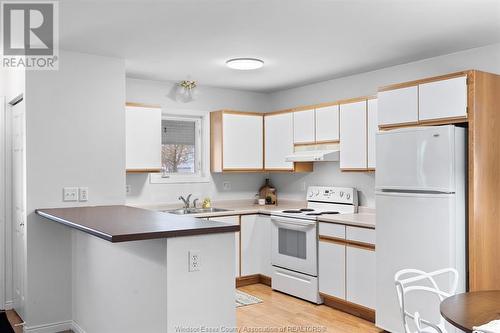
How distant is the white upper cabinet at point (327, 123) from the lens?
4.79 m

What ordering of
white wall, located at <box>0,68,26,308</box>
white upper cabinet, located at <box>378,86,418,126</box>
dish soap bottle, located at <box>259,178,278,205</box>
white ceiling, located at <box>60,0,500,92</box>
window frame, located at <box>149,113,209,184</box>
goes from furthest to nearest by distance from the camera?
1. dish soap bottle, located at <box>259,178,278,205</box>
2. window frame, located at <box>149,113,209,184</box>
3. white wall, located at <box>0,68,26,308</box>
4. white upper cabinet, located at <box>378,86,418,126</box>
5. white ceiling, located at <box>60,0,500,92</box>

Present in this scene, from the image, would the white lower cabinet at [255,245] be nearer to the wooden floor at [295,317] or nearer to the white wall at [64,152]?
the wooden floor at [295,317]

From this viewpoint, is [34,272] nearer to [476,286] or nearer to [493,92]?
[476,286]

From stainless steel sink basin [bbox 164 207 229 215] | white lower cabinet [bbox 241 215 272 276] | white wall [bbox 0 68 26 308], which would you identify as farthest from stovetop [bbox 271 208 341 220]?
white wall [bbox 0 68 26 308]

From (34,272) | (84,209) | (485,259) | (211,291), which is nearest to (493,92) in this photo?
(485,259)

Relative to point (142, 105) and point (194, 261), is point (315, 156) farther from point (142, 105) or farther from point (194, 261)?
point (194, 261)

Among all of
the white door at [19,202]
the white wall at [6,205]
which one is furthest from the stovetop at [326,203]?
the white wall at [6,205]

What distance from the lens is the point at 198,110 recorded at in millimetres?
5656

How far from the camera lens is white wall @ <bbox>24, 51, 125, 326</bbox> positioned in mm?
3768

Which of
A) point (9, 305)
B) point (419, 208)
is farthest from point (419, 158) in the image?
point (9, 305)

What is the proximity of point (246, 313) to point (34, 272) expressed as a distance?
1.86 meters

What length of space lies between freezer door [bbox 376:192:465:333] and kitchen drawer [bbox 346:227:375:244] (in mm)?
230

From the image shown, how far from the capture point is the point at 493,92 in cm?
340

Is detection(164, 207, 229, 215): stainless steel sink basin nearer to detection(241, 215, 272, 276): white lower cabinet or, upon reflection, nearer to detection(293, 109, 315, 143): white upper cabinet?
detection(241, 215, 272, 276): white lower cabinet
